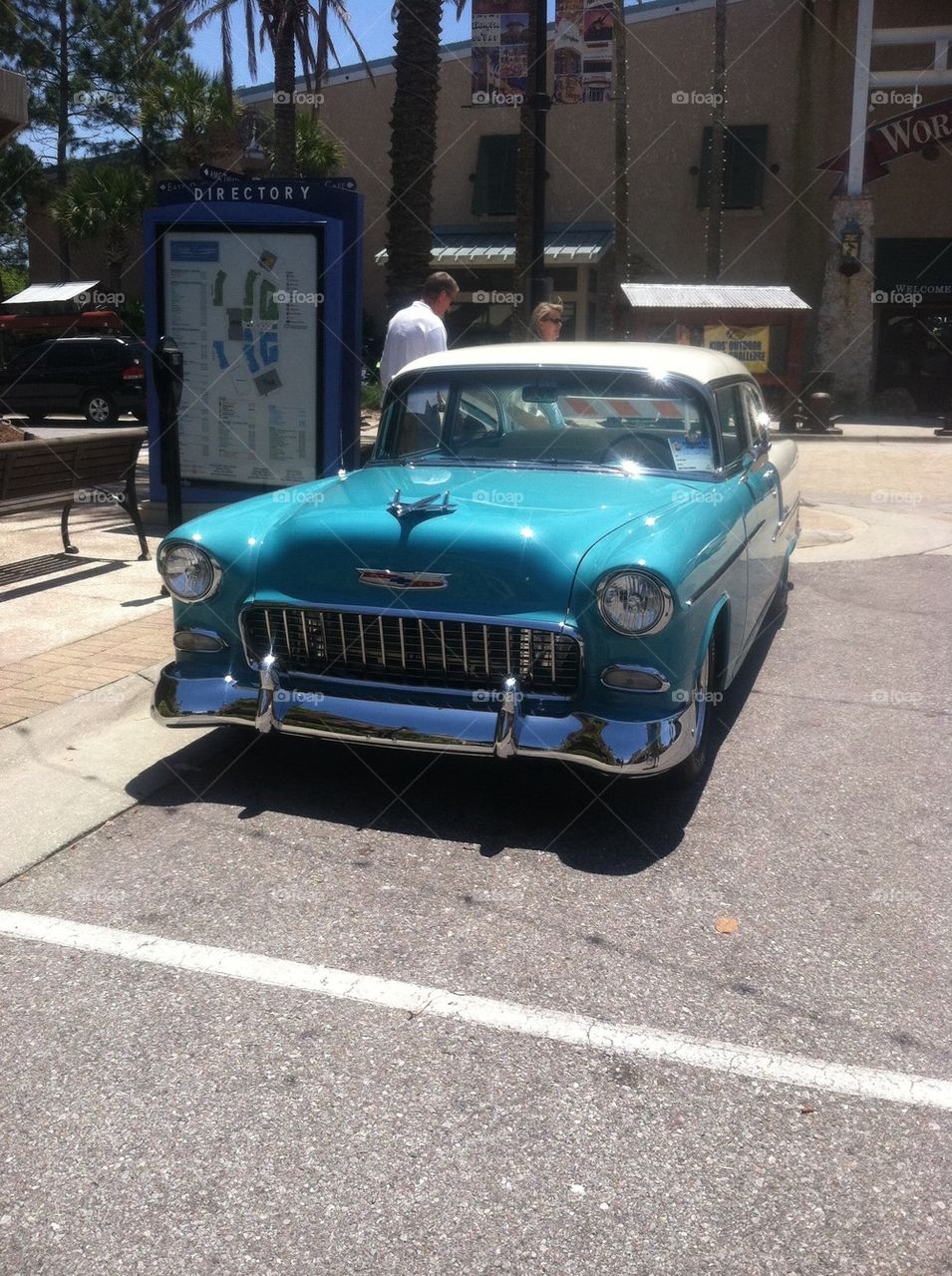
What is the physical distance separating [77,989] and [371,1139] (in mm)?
1006

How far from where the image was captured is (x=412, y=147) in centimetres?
1272

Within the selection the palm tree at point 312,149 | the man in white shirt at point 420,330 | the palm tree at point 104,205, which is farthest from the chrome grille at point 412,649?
the palm tree at point 104,205

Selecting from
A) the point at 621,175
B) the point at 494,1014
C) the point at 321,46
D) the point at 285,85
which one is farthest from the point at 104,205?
the point at 494,1014

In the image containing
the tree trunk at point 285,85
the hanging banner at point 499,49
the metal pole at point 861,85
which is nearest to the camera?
the hanging banner at point 499,49

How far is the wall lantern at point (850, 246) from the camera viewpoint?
25172mm

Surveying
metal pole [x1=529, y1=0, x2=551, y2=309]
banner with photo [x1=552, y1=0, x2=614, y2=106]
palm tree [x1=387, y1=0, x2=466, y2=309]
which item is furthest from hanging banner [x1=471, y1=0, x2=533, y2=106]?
metal pole [x1=529, y1=0, x2=551, y2=309]

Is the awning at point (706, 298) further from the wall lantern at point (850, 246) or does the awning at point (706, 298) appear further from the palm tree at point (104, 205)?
the palm tree at point (104, 205)

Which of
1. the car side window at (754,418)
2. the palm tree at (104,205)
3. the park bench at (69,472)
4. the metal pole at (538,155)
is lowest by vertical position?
the park bench at (69,472)

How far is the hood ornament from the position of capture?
4441mm

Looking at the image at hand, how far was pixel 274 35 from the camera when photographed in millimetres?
22109

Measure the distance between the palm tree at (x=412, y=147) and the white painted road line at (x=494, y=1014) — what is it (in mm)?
9511

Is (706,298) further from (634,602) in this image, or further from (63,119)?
(63,119)

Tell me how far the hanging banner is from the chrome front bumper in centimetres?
1417

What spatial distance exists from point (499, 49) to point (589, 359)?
1414cm
